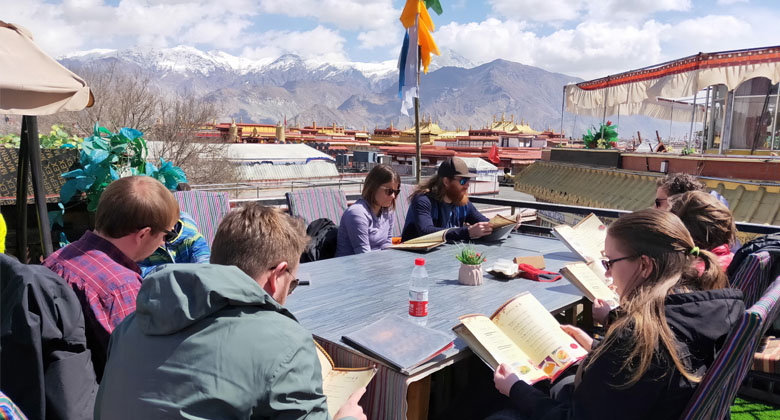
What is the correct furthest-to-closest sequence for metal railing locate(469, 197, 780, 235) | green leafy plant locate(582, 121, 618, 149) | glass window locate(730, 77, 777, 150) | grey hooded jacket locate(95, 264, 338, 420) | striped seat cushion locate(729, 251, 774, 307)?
green leafy plant locate(582, 121, 618, 149)
glass window locate(730, 77, 777, 150)
metal railing locate(469, 197, 780, 235)
striped seat cushion locate(729, 251, 774, 307)
grey hooded jacket locate(95, 264, 338, 420)

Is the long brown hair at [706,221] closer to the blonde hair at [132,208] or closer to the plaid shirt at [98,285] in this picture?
the blonde hair at [132,208]

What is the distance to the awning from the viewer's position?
11.7 metres

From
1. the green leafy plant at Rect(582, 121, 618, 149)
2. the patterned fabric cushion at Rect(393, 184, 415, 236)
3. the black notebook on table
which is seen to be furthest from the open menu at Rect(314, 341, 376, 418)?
the green leafy plant at Rect(582, 121, 618, 149)

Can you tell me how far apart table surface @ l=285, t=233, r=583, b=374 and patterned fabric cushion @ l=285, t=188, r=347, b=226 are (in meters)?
1.68

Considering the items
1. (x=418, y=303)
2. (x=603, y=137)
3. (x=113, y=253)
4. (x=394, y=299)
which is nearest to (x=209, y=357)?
(x=113, y=253)

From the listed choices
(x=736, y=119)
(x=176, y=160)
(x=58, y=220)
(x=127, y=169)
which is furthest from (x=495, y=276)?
(x=176, y=160)

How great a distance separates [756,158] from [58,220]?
12405mm

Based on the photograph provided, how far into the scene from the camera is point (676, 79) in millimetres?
13875

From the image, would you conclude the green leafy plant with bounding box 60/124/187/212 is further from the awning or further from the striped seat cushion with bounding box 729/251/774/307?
the awning

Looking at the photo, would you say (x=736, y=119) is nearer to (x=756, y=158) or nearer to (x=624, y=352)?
(x=756, y=158)

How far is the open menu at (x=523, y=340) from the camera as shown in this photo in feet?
6.31

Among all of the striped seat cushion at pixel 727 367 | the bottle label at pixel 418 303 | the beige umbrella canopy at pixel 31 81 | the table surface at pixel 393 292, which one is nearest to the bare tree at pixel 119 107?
the beige umbrella canopy at pixel 31 81

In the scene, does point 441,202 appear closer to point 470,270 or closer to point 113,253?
point 470,270

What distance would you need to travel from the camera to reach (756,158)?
1079 centimetres
